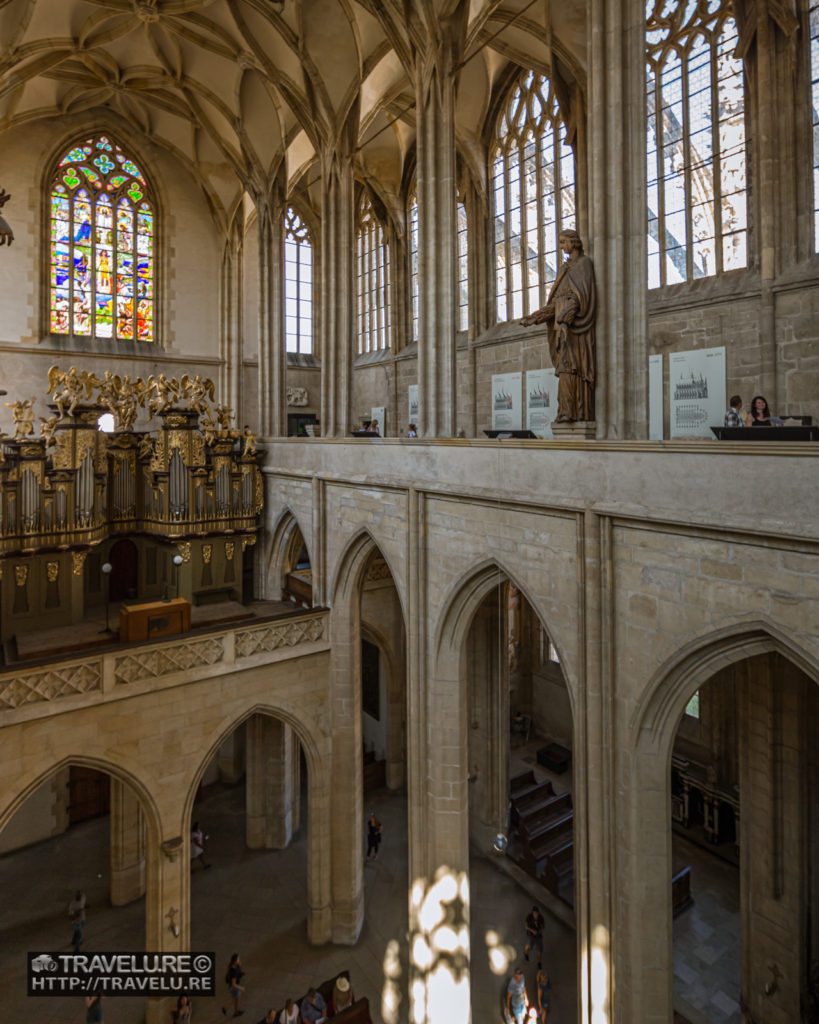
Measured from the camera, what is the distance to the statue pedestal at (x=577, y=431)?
773 cm

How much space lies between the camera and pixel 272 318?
18.7 metres

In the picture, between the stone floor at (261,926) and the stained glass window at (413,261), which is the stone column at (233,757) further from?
the stained glass window at (413,261)

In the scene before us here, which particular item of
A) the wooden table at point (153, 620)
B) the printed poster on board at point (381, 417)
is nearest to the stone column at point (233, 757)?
the wooden table at point (153, 620)

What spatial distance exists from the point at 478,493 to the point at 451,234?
4.93m

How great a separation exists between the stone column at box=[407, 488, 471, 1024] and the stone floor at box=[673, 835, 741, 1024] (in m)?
3.50

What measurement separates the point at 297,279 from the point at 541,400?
11676 millimetres

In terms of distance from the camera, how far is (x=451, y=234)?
11.2m

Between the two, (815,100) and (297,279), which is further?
(297,279)

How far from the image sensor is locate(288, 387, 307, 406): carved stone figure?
23.8m

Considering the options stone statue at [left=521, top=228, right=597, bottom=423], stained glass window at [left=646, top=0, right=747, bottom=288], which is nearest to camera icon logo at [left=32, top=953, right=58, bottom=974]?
stone statue at [left=521, top=228, right=597, bottom=423]

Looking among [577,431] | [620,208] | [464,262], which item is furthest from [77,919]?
[464,262]

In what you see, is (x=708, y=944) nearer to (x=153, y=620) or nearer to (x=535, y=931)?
(x=535, y=931)

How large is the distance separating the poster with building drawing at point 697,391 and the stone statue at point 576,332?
5.07 m

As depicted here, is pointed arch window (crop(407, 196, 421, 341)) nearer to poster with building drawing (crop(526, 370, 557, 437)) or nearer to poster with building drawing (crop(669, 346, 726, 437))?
poster with building drawing (crop(526, 370, 557, 437))
